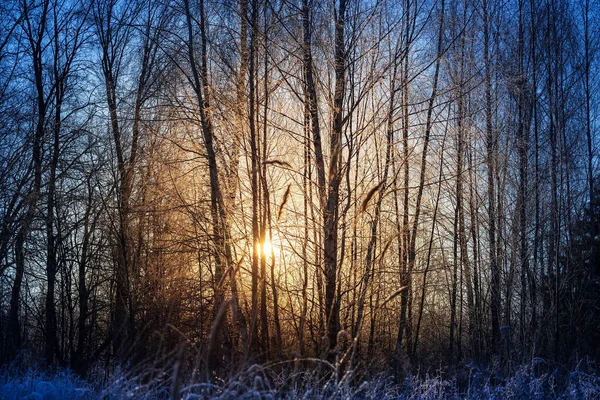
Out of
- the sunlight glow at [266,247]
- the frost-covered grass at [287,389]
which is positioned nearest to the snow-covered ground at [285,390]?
the frost-covered grass at [287,389]

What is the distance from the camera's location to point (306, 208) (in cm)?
680

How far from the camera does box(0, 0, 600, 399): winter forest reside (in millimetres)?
6266

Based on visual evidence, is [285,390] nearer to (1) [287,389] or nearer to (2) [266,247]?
(1) [287,389]

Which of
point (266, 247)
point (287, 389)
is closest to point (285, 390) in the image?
point (287, 389)

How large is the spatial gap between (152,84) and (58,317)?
16.6ft

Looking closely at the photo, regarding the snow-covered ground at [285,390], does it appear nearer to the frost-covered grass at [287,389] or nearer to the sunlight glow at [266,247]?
the frost-covered grass at [287,389]

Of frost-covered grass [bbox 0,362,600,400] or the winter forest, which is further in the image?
A: the winter forest

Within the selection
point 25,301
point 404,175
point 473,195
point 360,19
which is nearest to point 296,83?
point 360,19

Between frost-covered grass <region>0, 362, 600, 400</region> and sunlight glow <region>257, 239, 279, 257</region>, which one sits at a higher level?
sunlight glow <region>257, 239, 279, 257</region>

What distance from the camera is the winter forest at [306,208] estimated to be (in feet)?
20.6

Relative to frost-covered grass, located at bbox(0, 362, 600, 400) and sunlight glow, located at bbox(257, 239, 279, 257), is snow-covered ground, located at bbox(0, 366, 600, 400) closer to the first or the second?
frost-covered grass, located at bbox(0, 362, 600, 400)

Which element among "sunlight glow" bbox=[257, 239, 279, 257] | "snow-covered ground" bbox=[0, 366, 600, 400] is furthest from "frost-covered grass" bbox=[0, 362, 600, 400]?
"sunlight glow" bbox=[257, 239, 279, 257]

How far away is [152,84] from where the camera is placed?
11.1 metres

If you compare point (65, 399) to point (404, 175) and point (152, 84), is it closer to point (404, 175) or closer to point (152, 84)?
point (404, 175)
